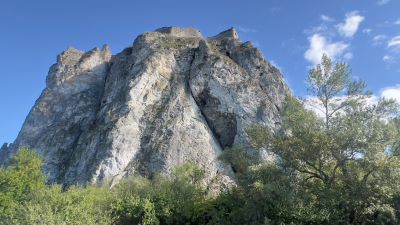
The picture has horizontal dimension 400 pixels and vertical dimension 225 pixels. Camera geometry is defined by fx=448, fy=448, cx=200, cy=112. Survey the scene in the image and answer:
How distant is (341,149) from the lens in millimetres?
36469

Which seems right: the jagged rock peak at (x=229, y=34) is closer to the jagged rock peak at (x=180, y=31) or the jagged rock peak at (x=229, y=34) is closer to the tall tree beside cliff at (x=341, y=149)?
the jagged rock peak at (x=180, y=31)

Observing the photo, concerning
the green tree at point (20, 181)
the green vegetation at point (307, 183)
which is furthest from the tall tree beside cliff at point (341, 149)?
the green tree at point (20, 181)

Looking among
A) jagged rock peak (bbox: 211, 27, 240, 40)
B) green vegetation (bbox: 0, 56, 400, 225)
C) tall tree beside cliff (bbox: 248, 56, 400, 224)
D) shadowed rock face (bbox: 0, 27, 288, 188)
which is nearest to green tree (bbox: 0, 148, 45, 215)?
green vegetation (bbox: 0, 56, 400, 225)

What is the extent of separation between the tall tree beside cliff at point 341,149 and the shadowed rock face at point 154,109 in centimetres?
2747

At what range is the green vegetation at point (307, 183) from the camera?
34812 mm

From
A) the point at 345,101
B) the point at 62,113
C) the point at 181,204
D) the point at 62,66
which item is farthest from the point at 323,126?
the point at 62,66

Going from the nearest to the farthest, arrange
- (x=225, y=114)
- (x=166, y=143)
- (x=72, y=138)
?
(x=166, y=143)
(x=225, y=114)
(x=72, y=138)

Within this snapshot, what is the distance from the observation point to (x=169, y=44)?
93375 millimetres

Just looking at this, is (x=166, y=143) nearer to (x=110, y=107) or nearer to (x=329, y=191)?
(x=110, y=107)

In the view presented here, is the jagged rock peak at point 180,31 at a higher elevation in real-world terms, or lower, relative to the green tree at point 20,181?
higher

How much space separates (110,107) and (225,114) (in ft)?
70.4

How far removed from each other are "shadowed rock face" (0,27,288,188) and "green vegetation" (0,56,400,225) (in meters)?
22.8

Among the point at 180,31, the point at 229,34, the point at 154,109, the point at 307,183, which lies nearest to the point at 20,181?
the point at 307,183

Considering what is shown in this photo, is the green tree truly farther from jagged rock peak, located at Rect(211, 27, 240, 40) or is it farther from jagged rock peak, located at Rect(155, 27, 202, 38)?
jagged rock peak, located at Rect(211, 27, 240, 40)
